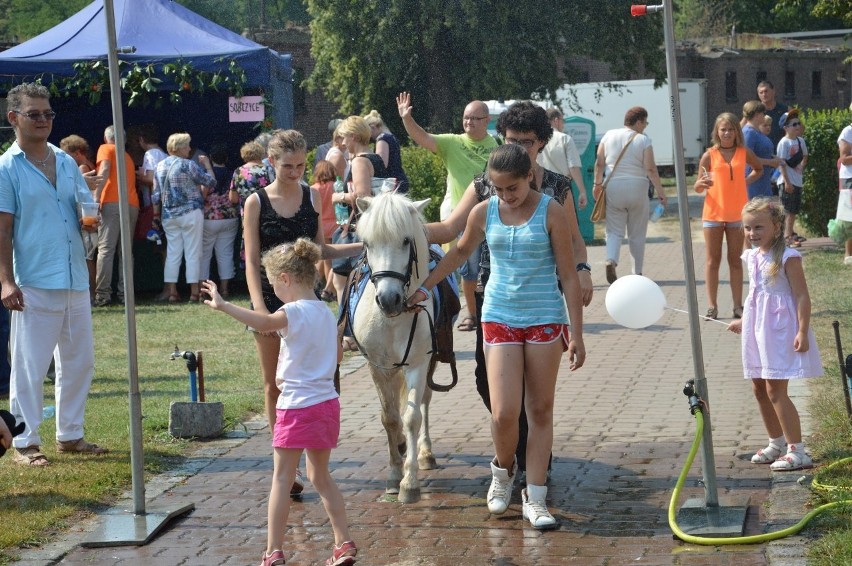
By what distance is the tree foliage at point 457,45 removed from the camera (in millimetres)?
33531

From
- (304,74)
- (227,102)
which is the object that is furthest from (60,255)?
(304,74)

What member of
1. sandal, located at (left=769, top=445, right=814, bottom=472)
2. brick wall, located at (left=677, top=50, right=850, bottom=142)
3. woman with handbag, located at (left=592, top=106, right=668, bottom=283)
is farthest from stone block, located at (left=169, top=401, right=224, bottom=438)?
brick wall, located at (left=677, top=50, right=850, bottom=142)

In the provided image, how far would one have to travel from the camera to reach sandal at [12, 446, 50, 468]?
24.0ft

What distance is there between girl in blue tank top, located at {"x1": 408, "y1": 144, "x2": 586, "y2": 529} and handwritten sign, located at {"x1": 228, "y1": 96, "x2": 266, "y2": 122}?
32.7 feet

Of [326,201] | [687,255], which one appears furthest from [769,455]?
[326,201]

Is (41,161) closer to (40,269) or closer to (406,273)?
(40,269)

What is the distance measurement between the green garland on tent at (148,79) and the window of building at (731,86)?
4909 centimetres

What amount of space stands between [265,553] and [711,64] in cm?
5791

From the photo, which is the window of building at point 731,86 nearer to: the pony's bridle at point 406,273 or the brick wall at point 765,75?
the brick wall at point 765,75

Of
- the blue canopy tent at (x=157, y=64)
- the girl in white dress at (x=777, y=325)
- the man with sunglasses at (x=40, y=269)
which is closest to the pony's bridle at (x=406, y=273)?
the girl in white dress at (x=777, y=325)

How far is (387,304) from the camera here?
6109 mm

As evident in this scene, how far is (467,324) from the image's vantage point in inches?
488

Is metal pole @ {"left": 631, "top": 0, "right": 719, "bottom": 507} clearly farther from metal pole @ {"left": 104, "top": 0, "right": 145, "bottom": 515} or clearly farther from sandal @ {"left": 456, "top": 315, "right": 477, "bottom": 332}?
sandal @ {"left": 456, "top": 315, "right": 477, "bottom": 332}

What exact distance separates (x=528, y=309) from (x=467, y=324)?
6.62 meters
